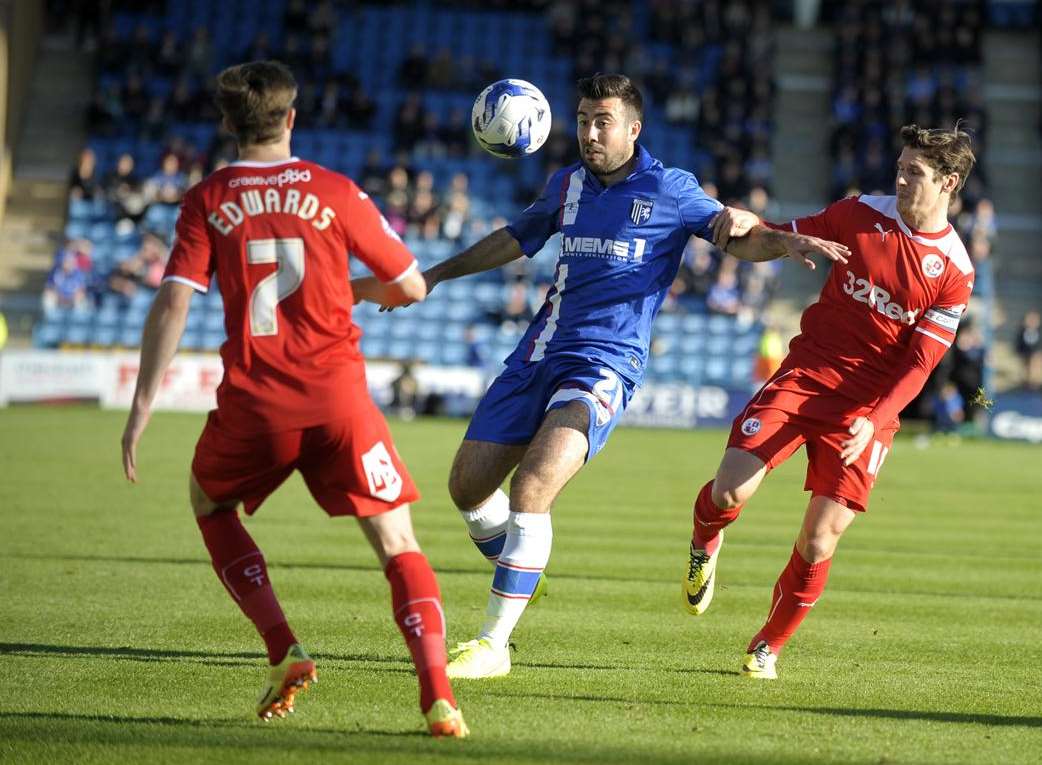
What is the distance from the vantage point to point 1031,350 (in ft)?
104

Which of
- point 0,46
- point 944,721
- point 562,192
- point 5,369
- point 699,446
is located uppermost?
point 562,192

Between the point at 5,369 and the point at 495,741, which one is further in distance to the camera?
the point at 5,369

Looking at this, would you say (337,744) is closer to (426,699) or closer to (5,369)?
(426,699)

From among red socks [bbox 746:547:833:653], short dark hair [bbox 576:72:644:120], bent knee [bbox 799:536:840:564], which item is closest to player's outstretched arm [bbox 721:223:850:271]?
short dark hair [bbox 576:72:644:120]

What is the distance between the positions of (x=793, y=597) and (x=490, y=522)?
1.49 m

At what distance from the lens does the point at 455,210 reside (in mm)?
32875

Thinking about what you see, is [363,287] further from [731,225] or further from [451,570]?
[451,570]

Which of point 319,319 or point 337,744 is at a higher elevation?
point 319,319

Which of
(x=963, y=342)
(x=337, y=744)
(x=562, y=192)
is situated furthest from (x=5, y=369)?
(x=337, y=744)

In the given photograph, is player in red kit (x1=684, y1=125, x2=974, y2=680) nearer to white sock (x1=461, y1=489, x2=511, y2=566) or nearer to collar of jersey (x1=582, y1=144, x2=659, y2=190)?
collar of jersey (x1=582, y1=144, x2=659, y2=190)

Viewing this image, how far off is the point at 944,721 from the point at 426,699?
2143 mm

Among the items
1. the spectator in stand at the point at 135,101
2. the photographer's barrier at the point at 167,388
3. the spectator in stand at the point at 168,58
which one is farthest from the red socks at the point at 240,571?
the spectator in stand at the point at 168,58

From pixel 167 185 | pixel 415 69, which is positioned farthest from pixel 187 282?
pixel 415 69

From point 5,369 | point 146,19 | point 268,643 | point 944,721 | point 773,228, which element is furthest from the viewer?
point 146,19
